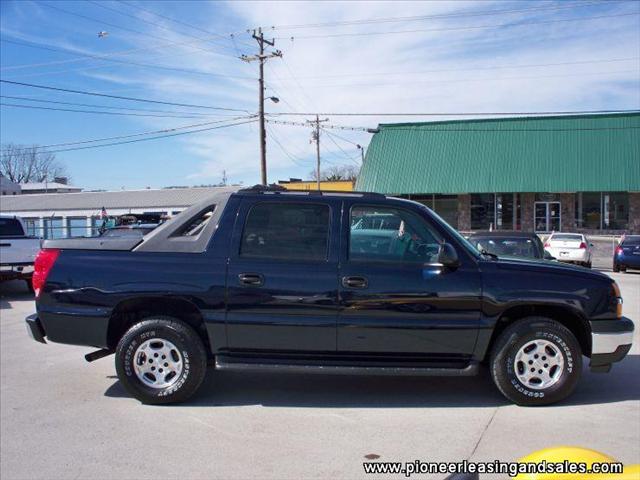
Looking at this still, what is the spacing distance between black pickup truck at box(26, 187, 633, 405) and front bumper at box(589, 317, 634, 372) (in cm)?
1

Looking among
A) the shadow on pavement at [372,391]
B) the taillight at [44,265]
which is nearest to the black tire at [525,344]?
the shadow on pavement at [372,391]

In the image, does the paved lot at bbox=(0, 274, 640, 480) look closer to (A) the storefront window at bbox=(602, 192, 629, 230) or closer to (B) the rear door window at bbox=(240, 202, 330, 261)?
(B) the rear door window at bbox=(240, 202, 330, 261)

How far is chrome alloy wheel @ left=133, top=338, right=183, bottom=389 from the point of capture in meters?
5.38

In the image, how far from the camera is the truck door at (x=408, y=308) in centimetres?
518

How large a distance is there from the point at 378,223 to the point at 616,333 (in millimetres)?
2269

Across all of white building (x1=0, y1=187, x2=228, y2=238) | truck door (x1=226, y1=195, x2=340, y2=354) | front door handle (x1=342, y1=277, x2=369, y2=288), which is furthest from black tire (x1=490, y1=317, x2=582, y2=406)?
white building (x1=0, y1=187, x2=228, y2=238)

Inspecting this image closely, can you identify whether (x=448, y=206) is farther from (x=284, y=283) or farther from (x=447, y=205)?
(x=284, y=283)

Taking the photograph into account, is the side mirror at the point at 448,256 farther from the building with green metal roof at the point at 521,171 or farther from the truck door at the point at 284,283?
the building with green metal roof at the point at 521,171

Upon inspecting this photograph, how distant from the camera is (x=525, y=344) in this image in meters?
5.25

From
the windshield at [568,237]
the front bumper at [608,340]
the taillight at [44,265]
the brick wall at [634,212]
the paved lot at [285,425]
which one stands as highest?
the brick wall at [634,212]

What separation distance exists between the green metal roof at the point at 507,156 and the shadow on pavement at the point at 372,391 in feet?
100

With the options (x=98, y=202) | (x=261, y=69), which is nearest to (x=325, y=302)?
(x=261, y=69)

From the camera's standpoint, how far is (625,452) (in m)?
4.27

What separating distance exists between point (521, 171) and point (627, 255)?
1562 cm
